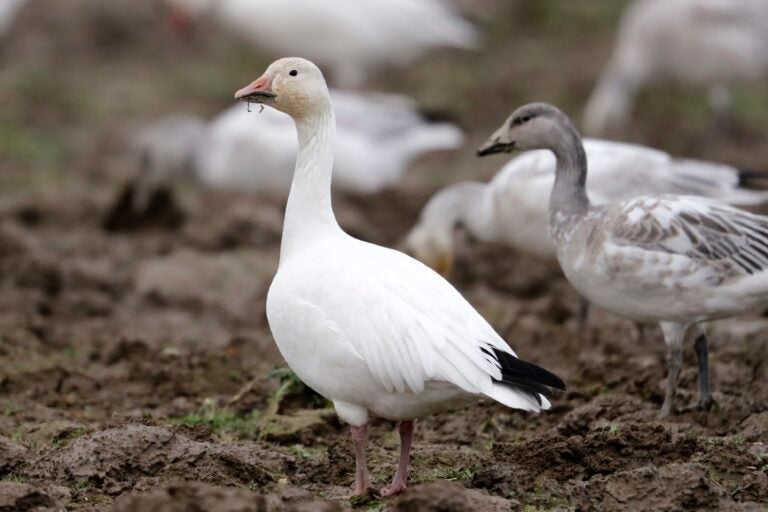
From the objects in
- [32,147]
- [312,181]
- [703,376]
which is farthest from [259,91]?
[32,147]

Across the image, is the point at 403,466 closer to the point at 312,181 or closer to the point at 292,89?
the point at 312,181

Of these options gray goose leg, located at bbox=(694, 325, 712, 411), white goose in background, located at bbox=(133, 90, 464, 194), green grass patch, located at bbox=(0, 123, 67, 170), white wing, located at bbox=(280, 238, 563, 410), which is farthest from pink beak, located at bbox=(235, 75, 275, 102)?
green grass patch, located at bbox=(0, 123, 67, 170)

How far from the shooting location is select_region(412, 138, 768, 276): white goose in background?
7906 mm

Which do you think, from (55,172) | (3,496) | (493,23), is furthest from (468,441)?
(493,23)

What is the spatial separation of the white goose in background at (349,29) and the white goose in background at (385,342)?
358 inches

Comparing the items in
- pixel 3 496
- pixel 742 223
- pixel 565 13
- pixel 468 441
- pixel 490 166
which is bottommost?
pixel 3 496

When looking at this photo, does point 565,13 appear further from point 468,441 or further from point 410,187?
point 468,441

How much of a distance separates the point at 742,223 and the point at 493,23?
41.3ft

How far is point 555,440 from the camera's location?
17.7 feet

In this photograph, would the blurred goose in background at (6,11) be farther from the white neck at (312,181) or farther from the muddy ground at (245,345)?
A: the white neck at (312,181)

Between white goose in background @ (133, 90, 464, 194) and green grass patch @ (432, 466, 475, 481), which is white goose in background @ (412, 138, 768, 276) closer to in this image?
green grass patch @ (432, 466, 475, 481)

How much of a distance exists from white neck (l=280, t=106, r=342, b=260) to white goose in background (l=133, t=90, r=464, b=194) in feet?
21.4

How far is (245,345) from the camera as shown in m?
7.90

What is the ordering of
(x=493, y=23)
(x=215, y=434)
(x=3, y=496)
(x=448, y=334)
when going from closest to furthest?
(x=3, y=496), (x=448, y=334), (x=215, y=434), (x=493, y=23)
